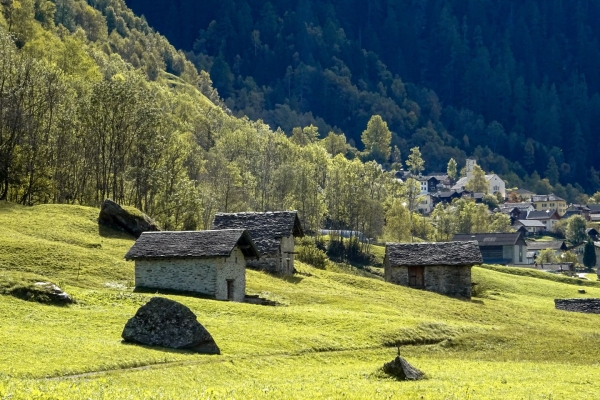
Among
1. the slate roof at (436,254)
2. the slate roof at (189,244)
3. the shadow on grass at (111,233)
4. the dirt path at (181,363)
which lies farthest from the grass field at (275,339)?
the slate roof at (436,254)

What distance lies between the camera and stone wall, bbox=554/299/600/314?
8888 centimetres

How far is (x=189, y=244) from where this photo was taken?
67125 millimetres

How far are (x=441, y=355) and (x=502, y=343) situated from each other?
6564 millimetres

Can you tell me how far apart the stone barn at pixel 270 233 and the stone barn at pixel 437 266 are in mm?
11190

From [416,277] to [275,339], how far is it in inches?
1790

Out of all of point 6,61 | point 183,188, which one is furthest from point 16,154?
point 183,188

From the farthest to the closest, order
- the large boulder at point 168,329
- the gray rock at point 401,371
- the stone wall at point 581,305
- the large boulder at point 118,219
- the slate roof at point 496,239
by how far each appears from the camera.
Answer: the slate roof at point 496,239 < the stone wall at point 581,305 < the large boulder at point 118,219 < the large boulder at point 168,329 < the gray rock at point 401,371

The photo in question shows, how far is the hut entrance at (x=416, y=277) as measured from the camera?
305 feet

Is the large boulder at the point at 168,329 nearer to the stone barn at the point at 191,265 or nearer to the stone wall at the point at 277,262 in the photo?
the stone barn at the point at 191,265

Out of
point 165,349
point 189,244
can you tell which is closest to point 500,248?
point 189,244

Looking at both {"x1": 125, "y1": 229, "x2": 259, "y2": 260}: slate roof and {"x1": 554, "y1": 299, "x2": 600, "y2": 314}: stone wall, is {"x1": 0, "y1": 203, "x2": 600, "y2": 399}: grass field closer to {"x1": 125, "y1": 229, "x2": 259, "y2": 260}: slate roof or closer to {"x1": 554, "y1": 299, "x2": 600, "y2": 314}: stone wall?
{"x1": 125, "y1": 229, "x2": 259, "y2": 260}: slate roof

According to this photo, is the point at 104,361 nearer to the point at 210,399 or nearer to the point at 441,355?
the point at 210,399

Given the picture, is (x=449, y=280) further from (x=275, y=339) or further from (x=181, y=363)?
(x=181, y=363)

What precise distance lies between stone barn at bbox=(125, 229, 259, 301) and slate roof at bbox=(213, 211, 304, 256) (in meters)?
17.0
